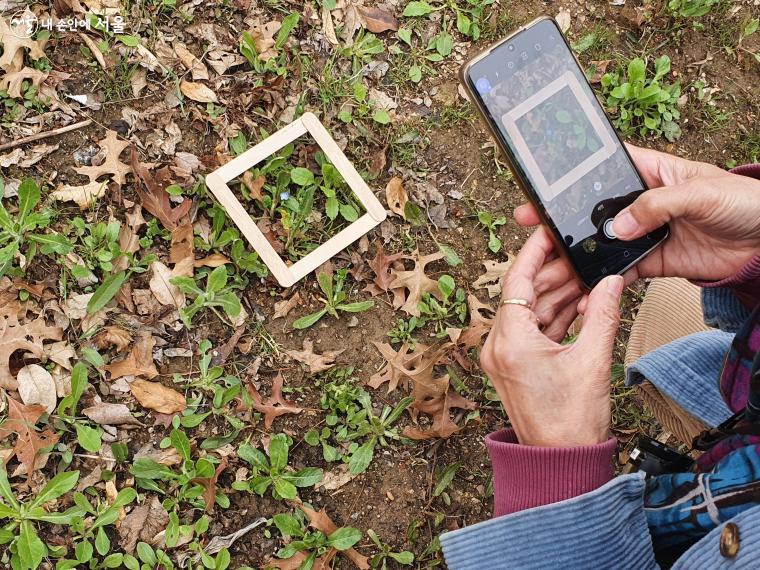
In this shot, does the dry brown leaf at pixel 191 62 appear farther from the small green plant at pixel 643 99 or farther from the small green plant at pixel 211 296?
the small green plant at pixel 643 99

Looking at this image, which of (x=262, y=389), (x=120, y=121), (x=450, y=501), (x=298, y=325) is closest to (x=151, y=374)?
(x=262, y=389)

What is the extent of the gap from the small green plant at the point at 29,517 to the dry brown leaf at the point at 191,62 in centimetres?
178

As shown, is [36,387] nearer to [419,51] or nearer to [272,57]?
[272,57]

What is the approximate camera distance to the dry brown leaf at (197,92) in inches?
117

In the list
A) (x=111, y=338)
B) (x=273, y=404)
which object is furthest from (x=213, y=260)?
(x=273, y=404)

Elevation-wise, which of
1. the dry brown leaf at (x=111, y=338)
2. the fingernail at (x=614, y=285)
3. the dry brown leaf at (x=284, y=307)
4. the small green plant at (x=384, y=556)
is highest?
the dry brown leaf at (x=111, y=338)

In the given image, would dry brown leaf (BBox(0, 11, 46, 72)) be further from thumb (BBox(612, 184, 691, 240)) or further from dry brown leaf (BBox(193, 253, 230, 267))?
thumb (BBox(612, 184, 691, 240))

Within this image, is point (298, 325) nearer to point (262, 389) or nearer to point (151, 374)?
point (262, 389)

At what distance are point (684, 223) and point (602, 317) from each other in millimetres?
547

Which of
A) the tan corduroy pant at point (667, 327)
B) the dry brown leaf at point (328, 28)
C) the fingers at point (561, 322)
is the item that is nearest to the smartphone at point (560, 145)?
the fingers at point (561, 322)

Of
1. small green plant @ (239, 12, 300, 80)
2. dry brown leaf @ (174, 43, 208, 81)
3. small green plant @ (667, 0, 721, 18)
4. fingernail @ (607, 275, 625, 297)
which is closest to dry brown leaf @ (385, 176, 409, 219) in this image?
small green plant @ (239, 12, 300, 80)

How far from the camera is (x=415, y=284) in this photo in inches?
116

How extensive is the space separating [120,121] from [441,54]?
156 cm

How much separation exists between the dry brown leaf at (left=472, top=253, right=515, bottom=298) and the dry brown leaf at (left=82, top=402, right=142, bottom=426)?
158cm
